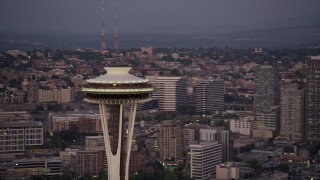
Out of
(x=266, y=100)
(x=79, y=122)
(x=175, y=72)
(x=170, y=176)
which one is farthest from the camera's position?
(x=175, y=72)

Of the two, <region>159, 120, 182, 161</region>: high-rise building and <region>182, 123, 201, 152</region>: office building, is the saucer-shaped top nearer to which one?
Result: <region>159, 120, 182, 161</region>: high-rise building

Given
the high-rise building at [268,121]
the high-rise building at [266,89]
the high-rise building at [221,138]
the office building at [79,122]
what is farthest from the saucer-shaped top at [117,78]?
the high-rise building at [266,89]

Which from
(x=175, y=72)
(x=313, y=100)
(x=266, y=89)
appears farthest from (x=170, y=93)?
(x=313, y=100)

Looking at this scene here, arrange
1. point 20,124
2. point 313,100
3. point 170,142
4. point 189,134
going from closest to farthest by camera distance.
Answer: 1. point 170,142
2. point 20,124
3. point 189,134
4. point 313,100

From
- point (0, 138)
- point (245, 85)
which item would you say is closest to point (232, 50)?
point (245, 85)

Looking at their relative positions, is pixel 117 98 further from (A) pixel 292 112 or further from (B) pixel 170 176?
(A) pixel 292 112

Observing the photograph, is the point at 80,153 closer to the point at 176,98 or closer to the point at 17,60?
the point at 176,98

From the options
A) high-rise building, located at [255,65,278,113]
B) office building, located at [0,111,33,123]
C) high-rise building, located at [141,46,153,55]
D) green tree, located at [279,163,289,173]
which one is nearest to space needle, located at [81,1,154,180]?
green tree, located at [279,163,289,173]

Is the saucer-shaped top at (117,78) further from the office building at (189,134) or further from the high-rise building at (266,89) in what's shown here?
the high-rise building at (266,89)
